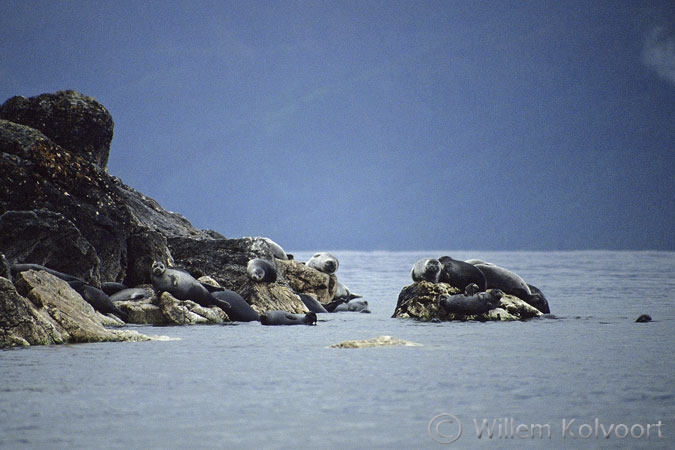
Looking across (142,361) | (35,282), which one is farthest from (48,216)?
(142,361)

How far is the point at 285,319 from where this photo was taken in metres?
13.0

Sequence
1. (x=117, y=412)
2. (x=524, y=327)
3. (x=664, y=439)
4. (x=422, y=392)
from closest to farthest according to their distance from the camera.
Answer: (x=664, y=439)
(x=117, y=412)
(x=422, y=392)
(x=524, y=327)

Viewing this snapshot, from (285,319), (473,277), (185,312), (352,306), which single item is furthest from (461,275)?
(185,312)

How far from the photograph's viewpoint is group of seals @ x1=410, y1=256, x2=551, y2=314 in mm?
14133

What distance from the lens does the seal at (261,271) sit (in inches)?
598

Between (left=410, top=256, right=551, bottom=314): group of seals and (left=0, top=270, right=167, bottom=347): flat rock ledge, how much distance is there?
19.2 ft

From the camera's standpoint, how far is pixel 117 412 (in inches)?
218

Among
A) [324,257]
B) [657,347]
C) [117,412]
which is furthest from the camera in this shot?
[324,257]

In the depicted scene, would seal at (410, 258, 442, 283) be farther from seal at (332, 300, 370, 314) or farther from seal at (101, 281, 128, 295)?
seal at (101, 281, 128, 295)

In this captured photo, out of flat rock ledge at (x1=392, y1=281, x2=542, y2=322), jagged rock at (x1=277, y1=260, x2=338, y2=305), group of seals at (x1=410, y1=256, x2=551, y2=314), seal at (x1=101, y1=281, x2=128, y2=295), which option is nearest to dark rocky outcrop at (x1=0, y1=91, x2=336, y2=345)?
seal at (x1=101, y1=281, x2=128, y2=295)

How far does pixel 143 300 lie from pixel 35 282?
3415 millimetres

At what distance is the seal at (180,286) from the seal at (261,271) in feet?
5.79

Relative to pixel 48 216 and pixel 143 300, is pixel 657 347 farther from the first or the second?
pixel 48 216

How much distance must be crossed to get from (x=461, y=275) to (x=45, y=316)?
7393 millimetres
